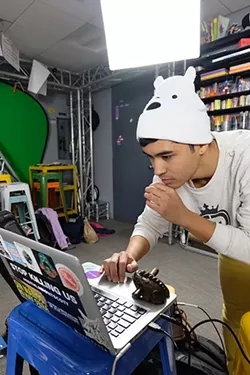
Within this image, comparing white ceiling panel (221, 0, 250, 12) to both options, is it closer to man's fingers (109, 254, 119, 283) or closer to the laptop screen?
man's fingers (109, 254, 119, 283)

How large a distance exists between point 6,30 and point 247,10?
8.44 feet

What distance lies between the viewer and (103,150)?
4484mm

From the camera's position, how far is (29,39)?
3.02 m

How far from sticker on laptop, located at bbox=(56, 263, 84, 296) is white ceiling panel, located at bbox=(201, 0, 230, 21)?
276 cm

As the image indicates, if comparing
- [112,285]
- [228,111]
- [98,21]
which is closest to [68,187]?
[98,21]

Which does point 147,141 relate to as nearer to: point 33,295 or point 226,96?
point 33,295

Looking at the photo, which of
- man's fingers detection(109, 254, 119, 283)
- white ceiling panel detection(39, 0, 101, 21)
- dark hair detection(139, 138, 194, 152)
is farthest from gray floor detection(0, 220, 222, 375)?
white ceiling panel detection(39, 0, 101, 21)

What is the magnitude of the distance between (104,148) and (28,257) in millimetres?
4056

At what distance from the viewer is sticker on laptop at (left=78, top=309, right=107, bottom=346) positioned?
0.45 meters

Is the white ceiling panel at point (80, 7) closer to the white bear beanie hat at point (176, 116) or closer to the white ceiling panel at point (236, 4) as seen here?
the white ceiling panel at point (236, 4)

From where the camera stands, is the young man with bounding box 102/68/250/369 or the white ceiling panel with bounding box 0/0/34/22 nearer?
the young man with bounding box 102/68/250/369

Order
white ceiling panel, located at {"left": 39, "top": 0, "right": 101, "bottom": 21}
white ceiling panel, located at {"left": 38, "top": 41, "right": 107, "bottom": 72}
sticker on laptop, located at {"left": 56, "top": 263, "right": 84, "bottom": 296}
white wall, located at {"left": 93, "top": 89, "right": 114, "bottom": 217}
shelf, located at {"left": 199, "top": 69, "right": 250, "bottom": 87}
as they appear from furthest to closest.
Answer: white wall, located at {"left": 93, "top": 89, "right": 114, "bottom": 217}, white ceiling panel, located at {"left": 38, "top": 41, "right": 107, "bottom": 72}, shelf, located at {"left": 199, "top": 69, "right": 250, "bottom": 87}, white ceiling panel, located at {"left": 39, "top": 0, "right": 101, "bottom": 21}, sticker on laptop, located at {"left": 56, "top": 263, "right": 84, "bottom": 296}

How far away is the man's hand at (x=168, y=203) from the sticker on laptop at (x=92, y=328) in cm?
34

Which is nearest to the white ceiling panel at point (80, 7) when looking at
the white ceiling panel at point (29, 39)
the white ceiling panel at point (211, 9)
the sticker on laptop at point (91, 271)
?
the white ceiling panel at point (29, 39)
